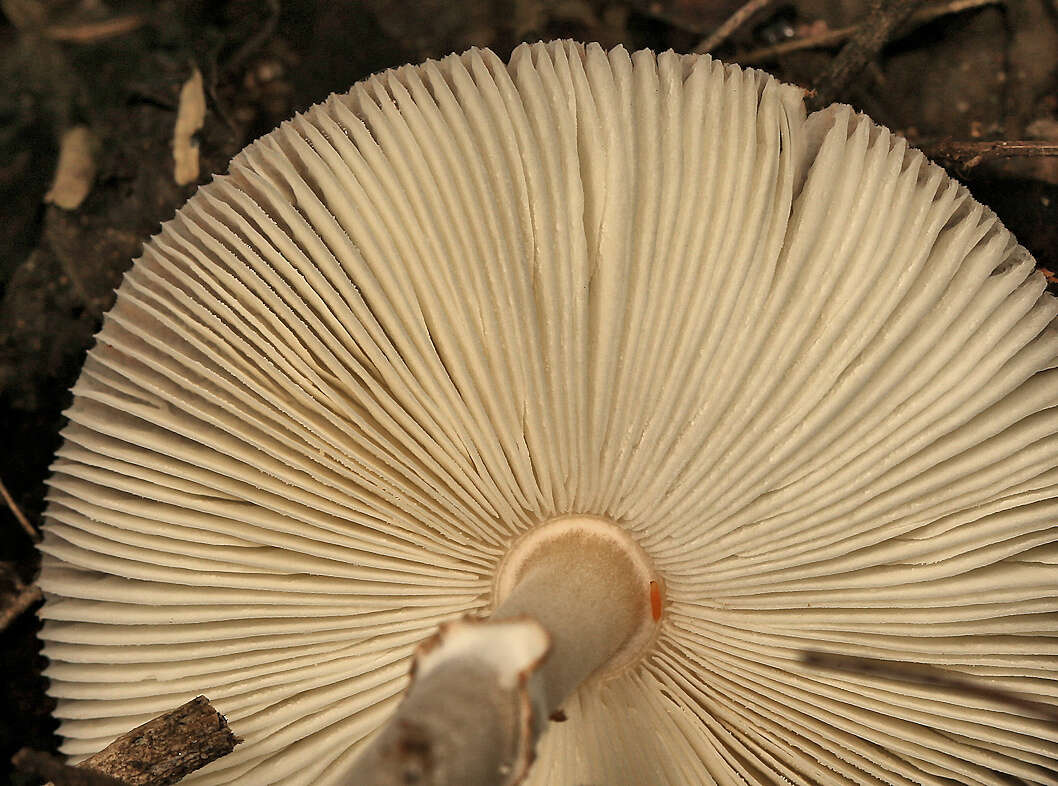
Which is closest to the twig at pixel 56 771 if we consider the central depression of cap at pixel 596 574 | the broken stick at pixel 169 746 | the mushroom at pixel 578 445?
the broken stick at pixel 169 746

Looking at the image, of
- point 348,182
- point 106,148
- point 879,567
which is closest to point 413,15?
point 106,148

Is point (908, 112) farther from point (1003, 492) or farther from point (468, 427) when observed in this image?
point (468, 427)

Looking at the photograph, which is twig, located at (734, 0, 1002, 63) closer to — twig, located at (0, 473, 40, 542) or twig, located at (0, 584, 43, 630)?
twig, located at (0, 473, 40, 542)

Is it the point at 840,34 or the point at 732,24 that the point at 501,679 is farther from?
the point at 840,34

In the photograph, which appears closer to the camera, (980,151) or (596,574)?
(596,574)

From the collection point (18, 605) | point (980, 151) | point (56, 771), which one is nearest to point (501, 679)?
point (56, 771)

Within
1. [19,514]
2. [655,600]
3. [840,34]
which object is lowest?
[19,514]

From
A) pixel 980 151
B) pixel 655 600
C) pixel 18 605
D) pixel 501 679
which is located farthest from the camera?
pixel 18 605

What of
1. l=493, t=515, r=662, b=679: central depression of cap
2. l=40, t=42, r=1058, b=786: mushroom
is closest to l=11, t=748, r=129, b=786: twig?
l=40, t=42, r=1058, b=786: mushroom
